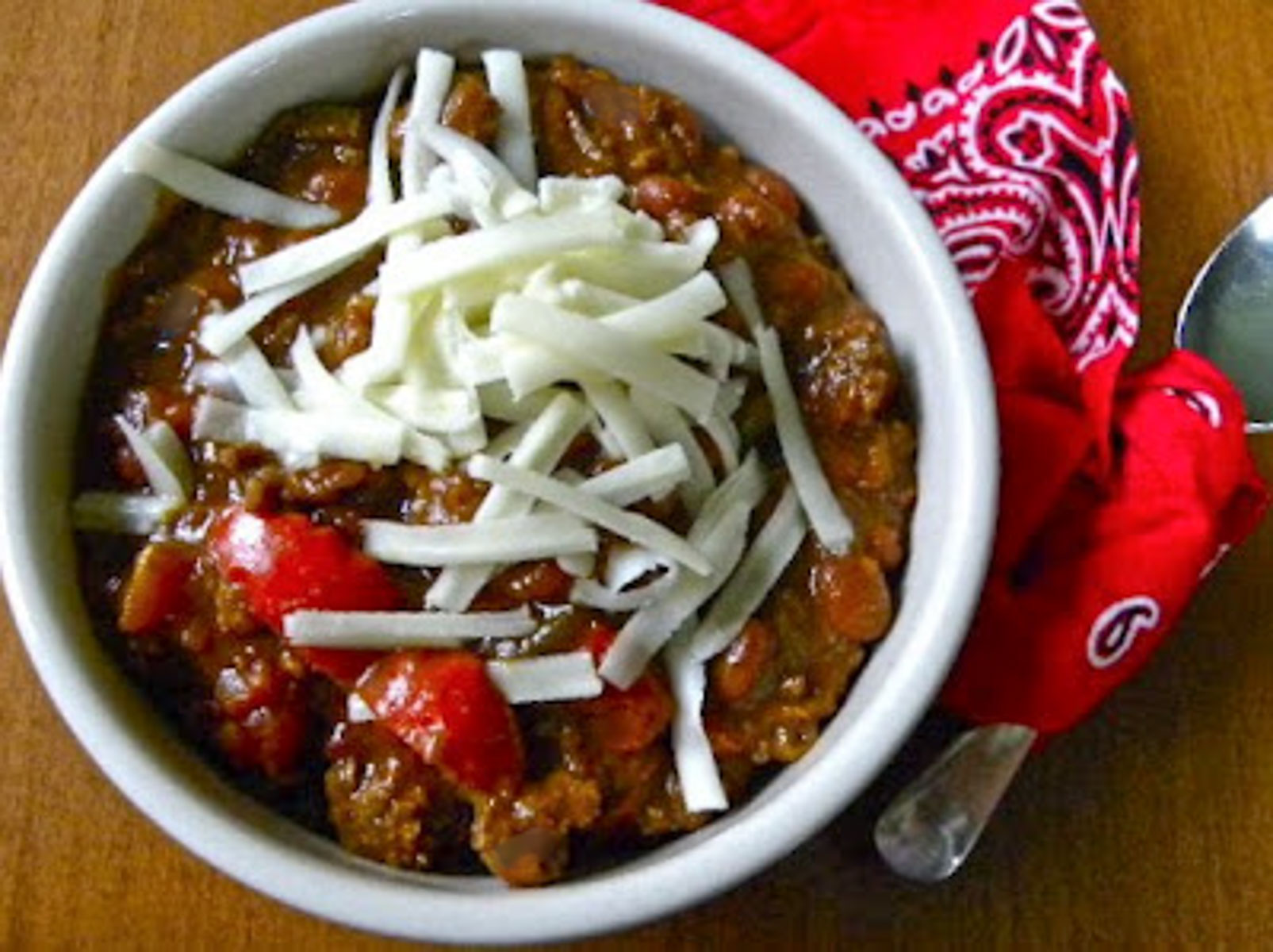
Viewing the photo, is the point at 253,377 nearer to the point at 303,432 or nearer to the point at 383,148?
the point at 303,432

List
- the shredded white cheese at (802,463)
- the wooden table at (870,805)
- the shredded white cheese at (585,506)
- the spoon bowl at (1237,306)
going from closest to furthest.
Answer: the shredded white cheese at (585,506) → the shredded white cheese at (802,463) → the wooden table at (870,805) → the spoon bowl at (1237,306)

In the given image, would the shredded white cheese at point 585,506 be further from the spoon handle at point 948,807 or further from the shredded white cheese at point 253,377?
the spoon handle at point 948,807

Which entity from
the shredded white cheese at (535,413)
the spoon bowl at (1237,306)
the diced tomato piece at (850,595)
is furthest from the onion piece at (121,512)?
the spoon bowl at (1237,306)

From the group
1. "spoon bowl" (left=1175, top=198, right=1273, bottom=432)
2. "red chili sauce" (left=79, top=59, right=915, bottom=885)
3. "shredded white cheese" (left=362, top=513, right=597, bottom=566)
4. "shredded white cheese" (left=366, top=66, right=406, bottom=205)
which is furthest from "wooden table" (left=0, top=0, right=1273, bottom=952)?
"shredded white cheese" (left=362, top=513, right=597, bottom=566)

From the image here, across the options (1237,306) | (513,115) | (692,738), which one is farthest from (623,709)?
(1237,306)

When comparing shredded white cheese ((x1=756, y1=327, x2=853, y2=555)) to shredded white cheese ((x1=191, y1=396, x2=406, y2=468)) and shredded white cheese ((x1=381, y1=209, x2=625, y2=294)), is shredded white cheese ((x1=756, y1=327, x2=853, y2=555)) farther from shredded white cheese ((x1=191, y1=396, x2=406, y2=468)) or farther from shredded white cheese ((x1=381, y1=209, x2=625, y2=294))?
shredded white cheese ((x1=191, y1=396, x2=406, y2=468))
